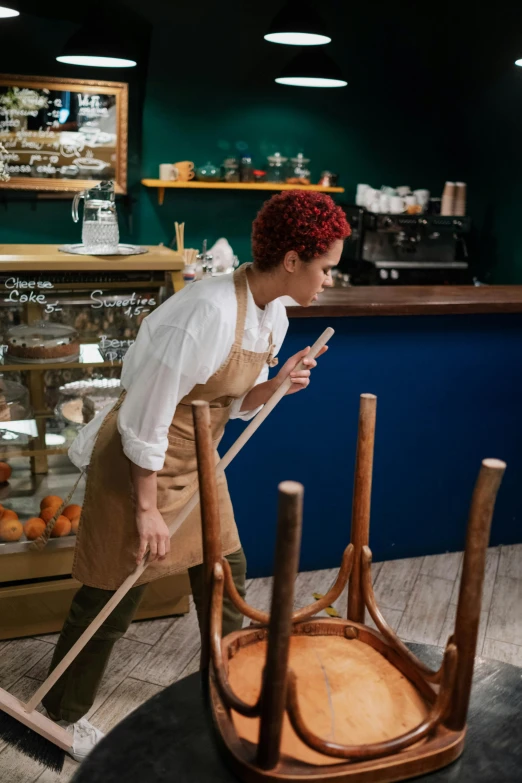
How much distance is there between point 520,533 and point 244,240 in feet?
12.4

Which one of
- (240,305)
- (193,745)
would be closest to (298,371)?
(240,305)

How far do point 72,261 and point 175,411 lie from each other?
837mm

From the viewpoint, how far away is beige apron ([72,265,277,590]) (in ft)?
6.91

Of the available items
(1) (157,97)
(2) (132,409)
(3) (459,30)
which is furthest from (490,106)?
(2) (132,409)

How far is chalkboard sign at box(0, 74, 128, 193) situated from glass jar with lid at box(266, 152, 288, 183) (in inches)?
46.9

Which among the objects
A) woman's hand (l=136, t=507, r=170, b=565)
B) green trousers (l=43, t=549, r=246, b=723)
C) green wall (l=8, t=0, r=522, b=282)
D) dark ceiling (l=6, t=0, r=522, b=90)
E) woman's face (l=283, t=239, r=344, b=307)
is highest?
dark ceiling (l=6, t=0, r=522, b=90)

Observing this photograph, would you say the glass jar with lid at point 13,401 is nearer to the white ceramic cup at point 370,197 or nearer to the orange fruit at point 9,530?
the orange fruit at point 9,530

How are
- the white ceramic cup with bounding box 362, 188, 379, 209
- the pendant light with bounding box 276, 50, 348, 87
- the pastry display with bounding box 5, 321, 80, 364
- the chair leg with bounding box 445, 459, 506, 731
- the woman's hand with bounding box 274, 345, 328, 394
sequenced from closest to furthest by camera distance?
the chair leg with bounding box 445, 459, 506, 731 < the woman's hand with bounding box 274, 345, 328, 394 < the pastry display with bounding box 5, 321, 80, 364 < the pendant light with bounding box 276, 50, 348, 87 < the white ceramic cup with bounding box 362, 188, 379, 209

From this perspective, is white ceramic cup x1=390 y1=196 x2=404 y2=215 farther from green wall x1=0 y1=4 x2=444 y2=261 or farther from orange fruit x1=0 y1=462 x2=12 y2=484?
orange fruit x1=0 y1=462 x2=12 y2=484

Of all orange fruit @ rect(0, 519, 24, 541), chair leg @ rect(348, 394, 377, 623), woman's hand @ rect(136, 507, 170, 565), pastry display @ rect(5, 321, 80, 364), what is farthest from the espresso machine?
chair leg @ rect(348, 394, 377, 623)

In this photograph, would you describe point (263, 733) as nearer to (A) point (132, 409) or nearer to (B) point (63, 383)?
(A) point (132, 409)

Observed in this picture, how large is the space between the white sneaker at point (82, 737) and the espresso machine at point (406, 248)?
4.35 metres

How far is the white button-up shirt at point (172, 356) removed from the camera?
6.09 feet

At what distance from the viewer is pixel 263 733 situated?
3.36 feet
